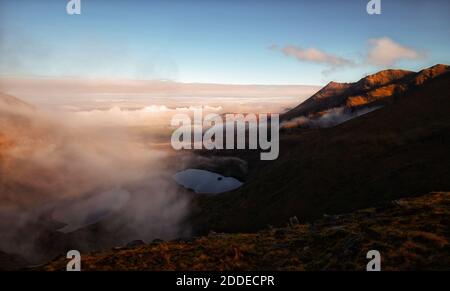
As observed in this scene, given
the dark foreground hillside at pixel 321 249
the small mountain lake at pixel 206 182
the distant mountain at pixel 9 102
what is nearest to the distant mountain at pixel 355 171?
the small mountain lake at pixel 206 182

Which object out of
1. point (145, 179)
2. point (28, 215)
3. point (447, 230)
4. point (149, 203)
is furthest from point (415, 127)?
point (28, 215)

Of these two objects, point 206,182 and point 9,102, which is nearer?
point 206,182

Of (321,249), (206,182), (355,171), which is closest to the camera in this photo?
(321,249)

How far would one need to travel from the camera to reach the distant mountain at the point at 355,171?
129 feet

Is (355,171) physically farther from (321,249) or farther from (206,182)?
(206,182)

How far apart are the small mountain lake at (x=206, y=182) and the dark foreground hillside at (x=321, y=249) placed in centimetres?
6604

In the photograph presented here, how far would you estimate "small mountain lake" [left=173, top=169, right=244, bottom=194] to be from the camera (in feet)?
287

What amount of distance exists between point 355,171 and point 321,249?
113 ft

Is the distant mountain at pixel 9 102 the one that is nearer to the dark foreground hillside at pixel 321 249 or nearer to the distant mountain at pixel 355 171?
the distant mountain at pixel 355 171

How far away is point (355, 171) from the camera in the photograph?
4769 cm

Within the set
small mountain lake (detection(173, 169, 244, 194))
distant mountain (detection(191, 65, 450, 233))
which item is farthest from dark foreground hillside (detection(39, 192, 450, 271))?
small mountain lake (detection(173, 169, 244, 194))

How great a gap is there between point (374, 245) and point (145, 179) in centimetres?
11080

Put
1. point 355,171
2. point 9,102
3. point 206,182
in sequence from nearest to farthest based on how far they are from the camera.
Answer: point 355,171 < point 206,182 < point 9,102

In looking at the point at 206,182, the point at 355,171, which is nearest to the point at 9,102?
the point at 206,182
